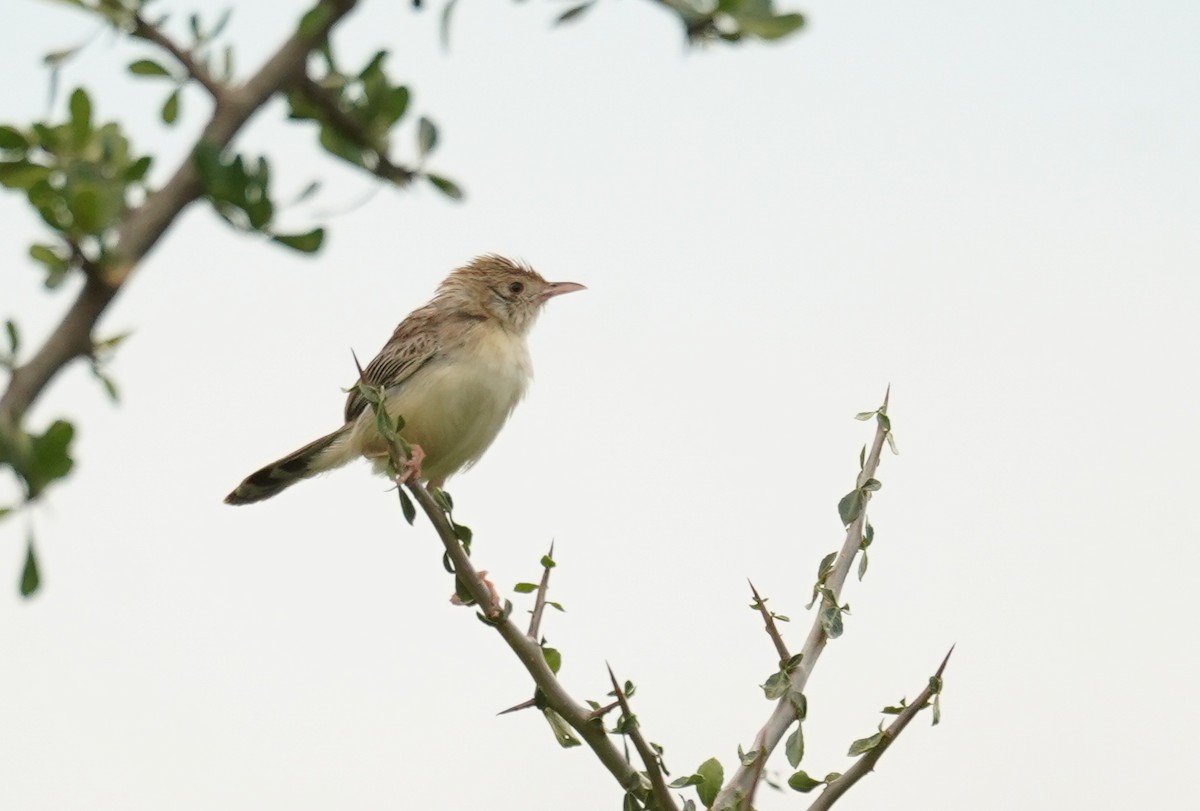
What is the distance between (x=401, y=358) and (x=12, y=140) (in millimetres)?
6516

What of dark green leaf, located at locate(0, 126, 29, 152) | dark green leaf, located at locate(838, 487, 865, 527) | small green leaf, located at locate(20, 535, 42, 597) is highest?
dark green leaf, located at locate(838, 487, 865, 527)

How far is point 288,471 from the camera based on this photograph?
8250 mm

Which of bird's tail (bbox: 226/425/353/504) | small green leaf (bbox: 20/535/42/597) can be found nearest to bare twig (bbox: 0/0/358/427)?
small green leaf (bbox: 20/535/42/597)

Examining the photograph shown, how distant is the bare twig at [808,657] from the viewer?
9.47 feet

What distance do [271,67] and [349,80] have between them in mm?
191

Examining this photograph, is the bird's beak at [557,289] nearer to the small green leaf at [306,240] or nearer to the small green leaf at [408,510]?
the small green leaf at [408,510]

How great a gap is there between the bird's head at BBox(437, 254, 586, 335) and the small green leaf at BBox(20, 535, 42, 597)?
7106 mm

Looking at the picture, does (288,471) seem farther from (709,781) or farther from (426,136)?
(426,136)

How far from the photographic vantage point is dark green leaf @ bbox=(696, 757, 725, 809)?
10.2ft

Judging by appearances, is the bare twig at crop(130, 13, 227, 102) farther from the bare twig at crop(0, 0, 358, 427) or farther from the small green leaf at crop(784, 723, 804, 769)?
the small green leaf at crop(784, 723, 804, 769)

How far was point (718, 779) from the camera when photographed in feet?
10.3

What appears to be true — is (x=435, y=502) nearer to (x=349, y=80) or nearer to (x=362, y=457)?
(x=349, y=80)

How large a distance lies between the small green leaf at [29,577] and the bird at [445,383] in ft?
19.0

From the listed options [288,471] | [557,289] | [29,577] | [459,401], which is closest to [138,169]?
[29,577]
